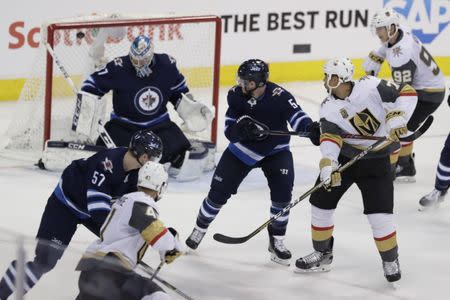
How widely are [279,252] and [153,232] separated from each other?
61.6 inches

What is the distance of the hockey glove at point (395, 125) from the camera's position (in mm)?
5055

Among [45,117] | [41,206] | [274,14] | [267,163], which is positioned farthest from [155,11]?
[267,163]

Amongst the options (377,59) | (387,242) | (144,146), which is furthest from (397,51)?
(144,146)

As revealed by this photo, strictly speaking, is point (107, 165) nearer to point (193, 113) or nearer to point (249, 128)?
point (249, 128)

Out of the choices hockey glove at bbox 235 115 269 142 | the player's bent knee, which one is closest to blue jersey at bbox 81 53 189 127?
hockey glove at bbox 235 115 269 142

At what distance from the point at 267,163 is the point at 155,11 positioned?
3.30m

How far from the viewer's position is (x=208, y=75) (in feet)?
24.2

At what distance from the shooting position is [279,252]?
5.51 m

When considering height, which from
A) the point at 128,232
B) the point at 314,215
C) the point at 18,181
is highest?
the point at 128,232

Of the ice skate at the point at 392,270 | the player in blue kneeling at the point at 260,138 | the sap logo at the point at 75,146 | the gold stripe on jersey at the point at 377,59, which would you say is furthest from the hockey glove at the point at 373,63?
the ice skate at the point at 392,270

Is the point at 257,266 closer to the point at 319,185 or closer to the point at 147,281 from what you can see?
the point at 319,185

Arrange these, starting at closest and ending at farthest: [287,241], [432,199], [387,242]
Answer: [387,242]
[287,241]
[432,199]

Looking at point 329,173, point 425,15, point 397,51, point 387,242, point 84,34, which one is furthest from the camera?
point 425,15

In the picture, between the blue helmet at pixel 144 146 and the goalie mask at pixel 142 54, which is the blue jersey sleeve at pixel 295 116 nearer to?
the blue helmet at pixel 144 146
